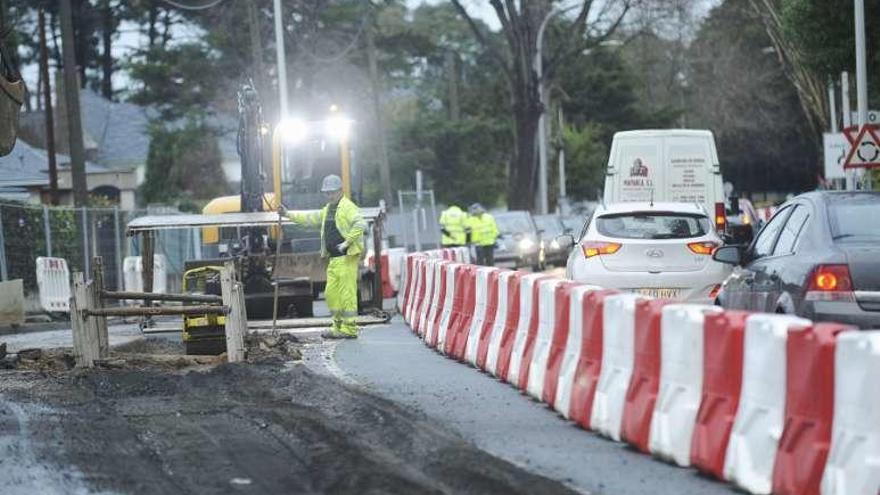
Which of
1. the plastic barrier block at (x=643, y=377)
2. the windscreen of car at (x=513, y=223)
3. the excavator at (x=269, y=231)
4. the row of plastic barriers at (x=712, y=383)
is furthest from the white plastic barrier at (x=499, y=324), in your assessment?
the windscreen of car at (x=513, y=223)

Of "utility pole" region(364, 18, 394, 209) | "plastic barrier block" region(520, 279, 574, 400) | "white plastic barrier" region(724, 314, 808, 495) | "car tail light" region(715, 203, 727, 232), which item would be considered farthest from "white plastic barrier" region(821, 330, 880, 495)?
"utility pole" region(364, 18, 394, 209)

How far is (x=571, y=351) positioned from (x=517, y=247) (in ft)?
92.3

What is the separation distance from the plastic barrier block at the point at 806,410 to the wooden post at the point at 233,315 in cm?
746

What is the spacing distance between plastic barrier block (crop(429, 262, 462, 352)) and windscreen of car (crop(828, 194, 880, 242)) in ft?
17.5

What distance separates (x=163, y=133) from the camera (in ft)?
191

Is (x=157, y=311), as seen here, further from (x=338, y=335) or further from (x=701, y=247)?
(x=701, y=247)

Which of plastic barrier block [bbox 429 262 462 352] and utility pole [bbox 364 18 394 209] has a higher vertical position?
utility pole [bbox 364 18 394 209]


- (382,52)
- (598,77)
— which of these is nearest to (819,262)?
(382,52)

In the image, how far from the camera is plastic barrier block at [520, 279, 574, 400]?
11.3m

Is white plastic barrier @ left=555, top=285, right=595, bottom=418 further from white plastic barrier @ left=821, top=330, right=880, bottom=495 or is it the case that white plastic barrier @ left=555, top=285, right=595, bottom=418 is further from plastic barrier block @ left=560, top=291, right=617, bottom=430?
white plastic barrier @ left=821, top=330, right=880, bottom=495

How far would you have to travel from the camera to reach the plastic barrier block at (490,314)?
44.6 feet

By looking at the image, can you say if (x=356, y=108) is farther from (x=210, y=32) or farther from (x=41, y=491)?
(x=41, y=491)

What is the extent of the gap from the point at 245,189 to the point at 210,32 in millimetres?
33368

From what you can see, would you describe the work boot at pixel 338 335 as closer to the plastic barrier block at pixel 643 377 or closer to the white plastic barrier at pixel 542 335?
the white plastic barrier at pixel 542 335
